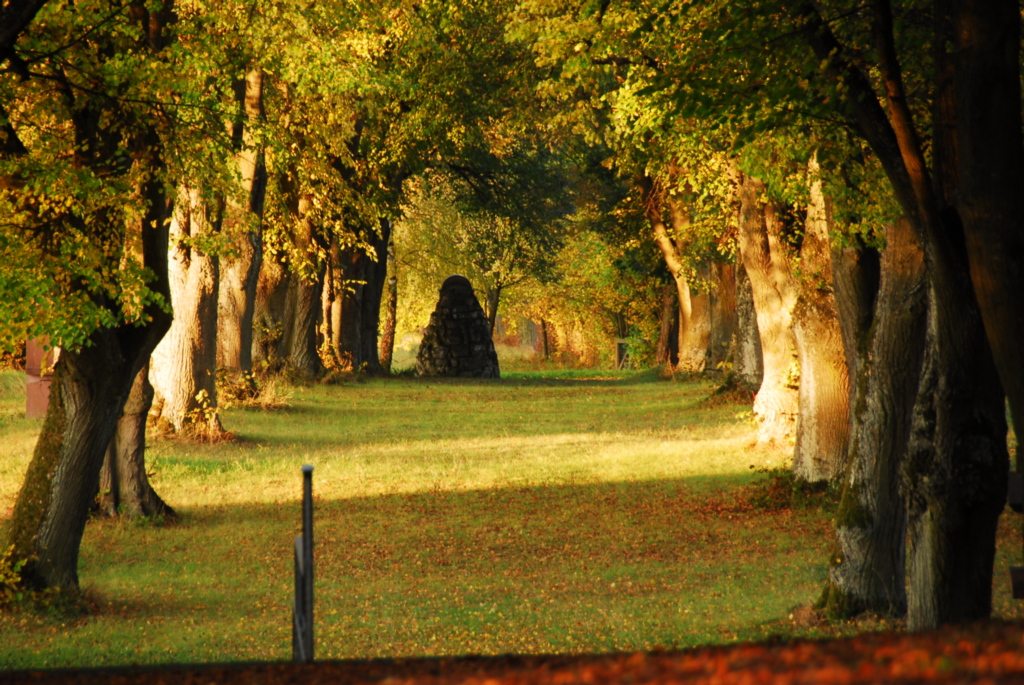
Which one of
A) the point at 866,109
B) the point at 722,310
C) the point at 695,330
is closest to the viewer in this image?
the point at 866,109

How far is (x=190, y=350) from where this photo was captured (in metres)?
20.2

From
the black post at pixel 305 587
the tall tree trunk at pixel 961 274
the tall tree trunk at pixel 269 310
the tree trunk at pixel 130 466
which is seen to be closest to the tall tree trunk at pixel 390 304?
the tall tree trunk at pixel 269 310

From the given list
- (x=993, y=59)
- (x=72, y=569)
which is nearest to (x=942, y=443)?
(x=993, y=59)

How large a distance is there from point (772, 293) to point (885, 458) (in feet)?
30.2

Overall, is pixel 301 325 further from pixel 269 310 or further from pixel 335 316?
pixel 335 316

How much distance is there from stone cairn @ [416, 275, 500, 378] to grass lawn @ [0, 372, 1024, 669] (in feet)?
58.2

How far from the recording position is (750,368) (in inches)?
1118

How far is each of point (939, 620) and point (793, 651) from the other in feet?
14.0

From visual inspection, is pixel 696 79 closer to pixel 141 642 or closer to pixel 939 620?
pixel 939 620

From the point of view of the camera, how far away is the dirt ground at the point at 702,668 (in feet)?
8.89

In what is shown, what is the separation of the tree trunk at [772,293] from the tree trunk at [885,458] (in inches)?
306

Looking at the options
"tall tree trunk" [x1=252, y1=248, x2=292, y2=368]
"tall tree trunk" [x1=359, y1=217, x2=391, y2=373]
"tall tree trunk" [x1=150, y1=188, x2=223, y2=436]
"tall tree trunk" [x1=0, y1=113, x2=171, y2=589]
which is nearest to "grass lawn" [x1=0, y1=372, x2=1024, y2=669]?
"tall tree trunk" [x1=0, y1=113, x2=171, y2=589]

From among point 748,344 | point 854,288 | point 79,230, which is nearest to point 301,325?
point 748,344

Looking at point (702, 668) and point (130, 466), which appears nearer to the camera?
point (702, 668)
